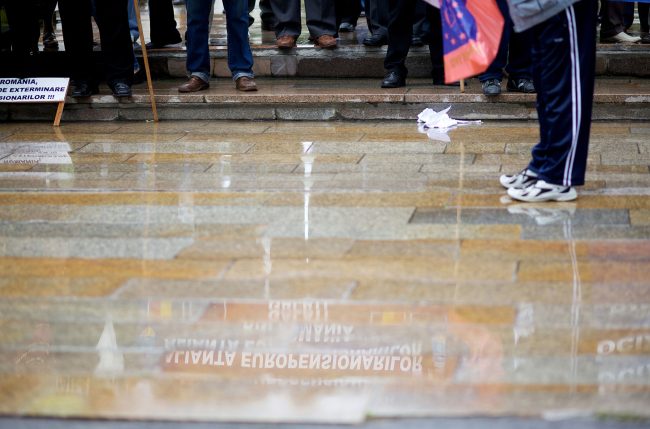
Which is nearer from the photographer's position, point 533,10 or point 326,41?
point 533,10

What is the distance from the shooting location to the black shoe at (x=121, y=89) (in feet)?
25.7

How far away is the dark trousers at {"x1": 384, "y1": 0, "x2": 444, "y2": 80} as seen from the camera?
7.70 m

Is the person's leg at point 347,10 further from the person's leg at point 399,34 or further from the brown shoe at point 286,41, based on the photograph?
the person's leg at point 399,34

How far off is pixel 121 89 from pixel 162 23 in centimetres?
131

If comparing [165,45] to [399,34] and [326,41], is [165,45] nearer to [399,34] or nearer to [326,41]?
[326,41]

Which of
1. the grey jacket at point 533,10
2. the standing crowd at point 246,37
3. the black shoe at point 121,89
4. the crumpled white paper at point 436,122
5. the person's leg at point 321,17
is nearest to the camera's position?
the grey jacket at point 533,10

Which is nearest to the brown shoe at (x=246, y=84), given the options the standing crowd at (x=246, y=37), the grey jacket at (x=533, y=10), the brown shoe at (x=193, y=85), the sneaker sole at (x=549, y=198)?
the standing crowd at (x=246, y=37)

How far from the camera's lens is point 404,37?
7.77 meters

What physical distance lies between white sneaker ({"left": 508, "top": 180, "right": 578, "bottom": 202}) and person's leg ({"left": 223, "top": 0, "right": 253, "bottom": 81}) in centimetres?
320

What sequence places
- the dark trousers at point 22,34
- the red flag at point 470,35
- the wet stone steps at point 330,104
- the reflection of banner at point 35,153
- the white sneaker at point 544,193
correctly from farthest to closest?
the dark trousers at point 22,34
the wet stone steps at point 330,104
the reflection of banner at point 35,153
the red flag at point 470,35
the white sneaker at point 544,193

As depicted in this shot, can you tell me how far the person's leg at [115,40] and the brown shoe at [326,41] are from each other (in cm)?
146

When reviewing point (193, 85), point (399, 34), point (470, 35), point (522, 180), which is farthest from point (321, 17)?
point (522, 180)

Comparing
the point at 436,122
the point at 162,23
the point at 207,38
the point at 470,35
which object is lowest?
the point at 436,122

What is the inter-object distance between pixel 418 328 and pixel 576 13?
195 cm
